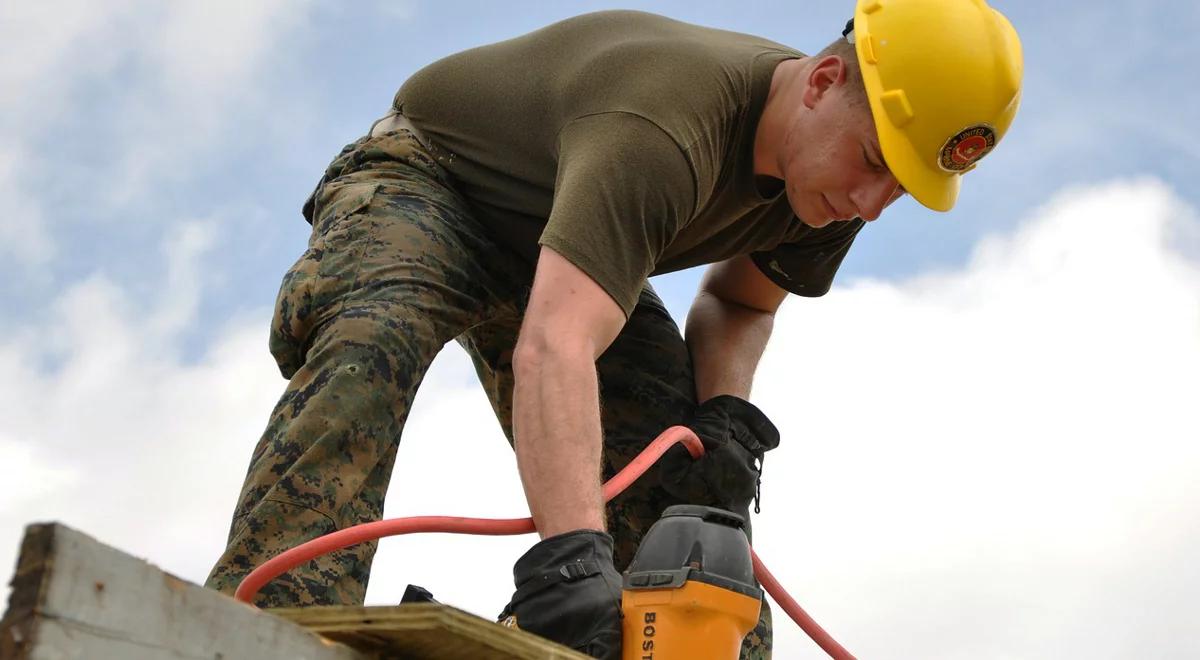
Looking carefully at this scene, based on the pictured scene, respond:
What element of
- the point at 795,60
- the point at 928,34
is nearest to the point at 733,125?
the point at 795,60

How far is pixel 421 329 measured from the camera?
3.02 meters

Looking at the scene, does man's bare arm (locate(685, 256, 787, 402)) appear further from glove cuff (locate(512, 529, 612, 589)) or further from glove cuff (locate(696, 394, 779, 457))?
glove cuff (locate(512, 529, 612, 589))

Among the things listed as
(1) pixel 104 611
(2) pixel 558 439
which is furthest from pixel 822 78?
(1) pixel 104 611

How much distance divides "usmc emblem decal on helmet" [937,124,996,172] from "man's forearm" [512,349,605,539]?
127cm

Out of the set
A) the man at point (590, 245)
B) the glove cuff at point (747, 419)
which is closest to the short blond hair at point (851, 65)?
the man at point (590, 245)

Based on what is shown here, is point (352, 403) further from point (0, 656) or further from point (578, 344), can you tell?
point (0, 656)

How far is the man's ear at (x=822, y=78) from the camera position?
3258 millimetres

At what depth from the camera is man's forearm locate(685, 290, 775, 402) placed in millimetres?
3812

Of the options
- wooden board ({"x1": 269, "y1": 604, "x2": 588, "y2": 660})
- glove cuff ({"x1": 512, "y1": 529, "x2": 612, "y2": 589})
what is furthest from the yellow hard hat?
wooden board ({"x1": 269, "y1": 604, "x2": 588, "y2": 660})

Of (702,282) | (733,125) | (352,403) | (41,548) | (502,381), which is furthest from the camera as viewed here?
(702,282)

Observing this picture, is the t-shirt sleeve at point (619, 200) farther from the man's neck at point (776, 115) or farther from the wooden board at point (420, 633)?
the wooden board at point (420, 633)

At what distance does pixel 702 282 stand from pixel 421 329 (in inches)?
55.8

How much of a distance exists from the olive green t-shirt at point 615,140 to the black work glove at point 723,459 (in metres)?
0.43

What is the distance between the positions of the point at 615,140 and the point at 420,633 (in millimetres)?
1476
